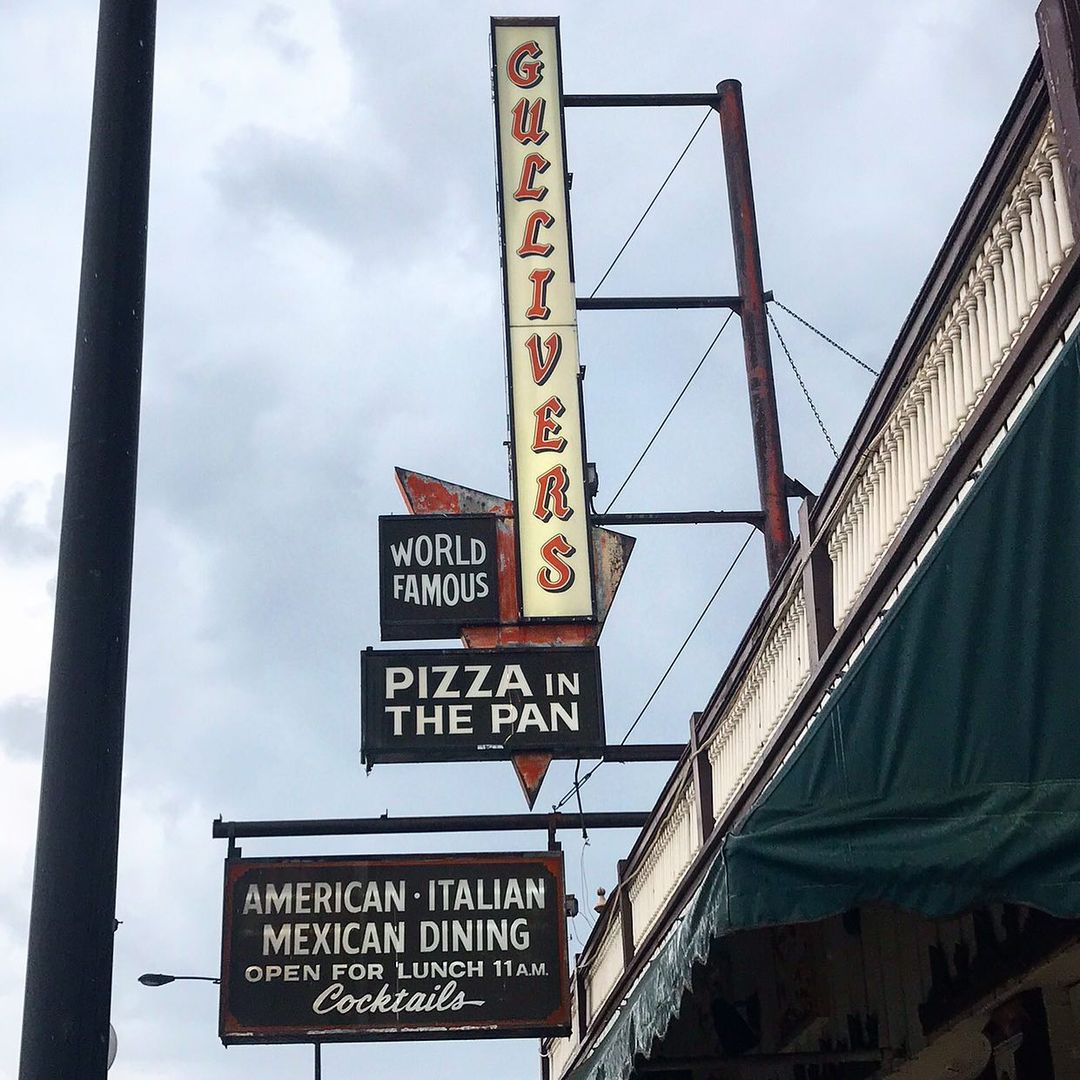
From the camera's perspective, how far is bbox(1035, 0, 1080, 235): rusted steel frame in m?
5.95

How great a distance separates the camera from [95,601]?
16.5ft

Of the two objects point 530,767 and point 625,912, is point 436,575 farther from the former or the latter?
point 625,912

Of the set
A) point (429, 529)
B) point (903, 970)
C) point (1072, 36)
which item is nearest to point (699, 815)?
point (903, 970)

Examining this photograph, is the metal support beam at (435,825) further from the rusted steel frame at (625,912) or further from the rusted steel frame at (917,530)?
the rusted steel frame at (917,530)

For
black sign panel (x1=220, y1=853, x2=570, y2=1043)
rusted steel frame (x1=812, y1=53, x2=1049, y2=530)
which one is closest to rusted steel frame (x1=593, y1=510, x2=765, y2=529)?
black sign panel (x1=220, y1=853, x2=570, y2=1043)

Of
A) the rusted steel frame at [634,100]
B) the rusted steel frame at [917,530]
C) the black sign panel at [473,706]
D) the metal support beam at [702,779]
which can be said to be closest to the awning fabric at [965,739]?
the rusted steel frame at [917,530]

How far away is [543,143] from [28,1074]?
14.2 meters

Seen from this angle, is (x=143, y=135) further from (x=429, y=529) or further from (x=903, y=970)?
(x=429, y=529)

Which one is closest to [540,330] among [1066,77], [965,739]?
[1066,77]

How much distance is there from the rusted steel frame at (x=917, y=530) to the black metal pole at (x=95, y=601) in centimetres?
300

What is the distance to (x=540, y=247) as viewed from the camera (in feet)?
55.7

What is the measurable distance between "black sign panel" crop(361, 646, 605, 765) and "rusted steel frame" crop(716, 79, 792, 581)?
2.55 meters

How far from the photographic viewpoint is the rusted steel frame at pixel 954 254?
6.45 metres

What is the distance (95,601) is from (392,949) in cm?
912
